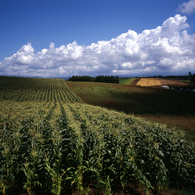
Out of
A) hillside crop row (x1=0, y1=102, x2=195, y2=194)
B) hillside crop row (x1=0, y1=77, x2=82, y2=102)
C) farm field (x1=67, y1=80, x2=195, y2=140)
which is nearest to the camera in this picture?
hillside crop row (x1=0, y1=102, x2=195, y2=194)

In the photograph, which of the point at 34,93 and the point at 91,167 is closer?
the point at 91,167

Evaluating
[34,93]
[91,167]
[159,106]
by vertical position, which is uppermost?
[34,93]

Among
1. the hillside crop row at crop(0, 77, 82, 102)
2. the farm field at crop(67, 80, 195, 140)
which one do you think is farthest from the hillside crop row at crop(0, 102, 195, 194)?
the hillside crop row at crop(0, 77, 82, 102)

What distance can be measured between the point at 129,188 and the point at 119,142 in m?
2.00

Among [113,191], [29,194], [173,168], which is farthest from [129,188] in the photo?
[29,194]

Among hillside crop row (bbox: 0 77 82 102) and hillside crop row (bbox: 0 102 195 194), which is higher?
hillside crop row (bbox: 0 77 82 102)

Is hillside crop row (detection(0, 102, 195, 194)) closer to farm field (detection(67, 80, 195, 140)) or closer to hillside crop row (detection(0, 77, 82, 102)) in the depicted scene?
farm field (detection(67, 80, 195, 140))

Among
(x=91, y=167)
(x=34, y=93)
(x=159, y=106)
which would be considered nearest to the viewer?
(x=91, y=167)

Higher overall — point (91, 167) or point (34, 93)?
point (34, 93)

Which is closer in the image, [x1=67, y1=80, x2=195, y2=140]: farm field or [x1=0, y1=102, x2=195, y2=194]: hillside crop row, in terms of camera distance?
[x1=0, y1=102, x2=195, y2=194]: hillside crop row

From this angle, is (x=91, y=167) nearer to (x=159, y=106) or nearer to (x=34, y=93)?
(x=159, y=106)

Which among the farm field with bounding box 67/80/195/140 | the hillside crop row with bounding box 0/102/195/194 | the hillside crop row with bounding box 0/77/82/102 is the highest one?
the hillside crop row with bounding box 0/77/82/102

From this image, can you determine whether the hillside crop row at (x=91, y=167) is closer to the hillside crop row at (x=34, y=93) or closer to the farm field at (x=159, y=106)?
the farm field at (x=159, y=106)

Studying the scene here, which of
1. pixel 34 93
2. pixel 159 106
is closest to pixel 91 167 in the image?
pixel 159 106
